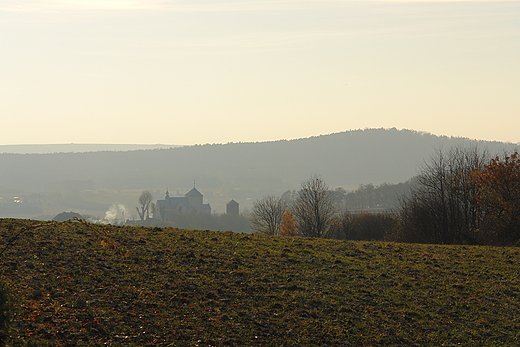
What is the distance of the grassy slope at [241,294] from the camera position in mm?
10266

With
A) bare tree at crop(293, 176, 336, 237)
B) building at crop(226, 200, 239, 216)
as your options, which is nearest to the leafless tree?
bare tree at crop(293, 176, 336, 237)

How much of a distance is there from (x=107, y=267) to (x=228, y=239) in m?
6.00

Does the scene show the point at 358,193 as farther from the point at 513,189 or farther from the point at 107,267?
the point at 107,267

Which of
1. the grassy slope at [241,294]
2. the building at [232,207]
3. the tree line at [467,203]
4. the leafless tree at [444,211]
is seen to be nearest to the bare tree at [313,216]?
the tree line at [467,203]

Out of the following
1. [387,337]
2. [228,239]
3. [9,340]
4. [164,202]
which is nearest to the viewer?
[9,340]

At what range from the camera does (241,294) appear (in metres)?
12.5

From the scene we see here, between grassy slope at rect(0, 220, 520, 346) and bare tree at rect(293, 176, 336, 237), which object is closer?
grassy slope at rect(0, 220, 520, 346)

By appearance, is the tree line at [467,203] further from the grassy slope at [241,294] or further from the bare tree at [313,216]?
the grassy slope at [241,294]

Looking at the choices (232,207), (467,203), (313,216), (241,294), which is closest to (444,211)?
(467,203)

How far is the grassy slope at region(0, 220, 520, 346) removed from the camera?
404 inches

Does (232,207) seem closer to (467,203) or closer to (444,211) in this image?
(467,203)

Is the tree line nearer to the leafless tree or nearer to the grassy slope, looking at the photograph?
the leafless tree

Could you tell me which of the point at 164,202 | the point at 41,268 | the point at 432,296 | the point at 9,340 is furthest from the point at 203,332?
the point at 164,202

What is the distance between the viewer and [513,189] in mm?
27750
